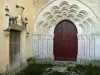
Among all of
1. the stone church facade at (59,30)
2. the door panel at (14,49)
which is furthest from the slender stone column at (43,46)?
the door panel at (14,49)

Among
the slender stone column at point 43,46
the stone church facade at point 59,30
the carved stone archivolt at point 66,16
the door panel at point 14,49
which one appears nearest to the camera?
Answer: the door panel at point 14,49

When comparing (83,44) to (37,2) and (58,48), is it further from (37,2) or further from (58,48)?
(37,2)

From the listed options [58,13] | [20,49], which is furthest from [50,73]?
[58,13]

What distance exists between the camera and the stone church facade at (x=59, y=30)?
789cm

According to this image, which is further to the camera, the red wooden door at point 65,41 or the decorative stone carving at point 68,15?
the red wooden door at point 65,41

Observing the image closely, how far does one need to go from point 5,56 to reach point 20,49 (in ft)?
5.37

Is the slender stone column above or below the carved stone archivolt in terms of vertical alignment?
below

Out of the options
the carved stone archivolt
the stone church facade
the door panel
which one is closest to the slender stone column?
the stone church facade

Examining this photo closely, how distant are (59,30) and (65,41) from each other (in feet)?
1.73

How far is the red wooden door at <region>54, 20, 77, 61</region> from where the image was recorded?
869 centimetres

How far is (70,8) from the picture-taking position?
830cm

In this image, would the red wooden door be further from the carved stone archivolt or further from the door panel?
the door panel

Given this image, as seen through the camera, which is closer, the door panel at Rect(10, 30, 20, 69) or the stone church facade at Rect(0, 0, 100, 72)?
the door panel at Rect(10, 30, 20, 69)

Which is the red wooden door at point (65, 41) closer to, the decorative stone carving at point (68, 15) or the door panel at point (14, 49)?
the decorative stone carving at point (68, 15)
